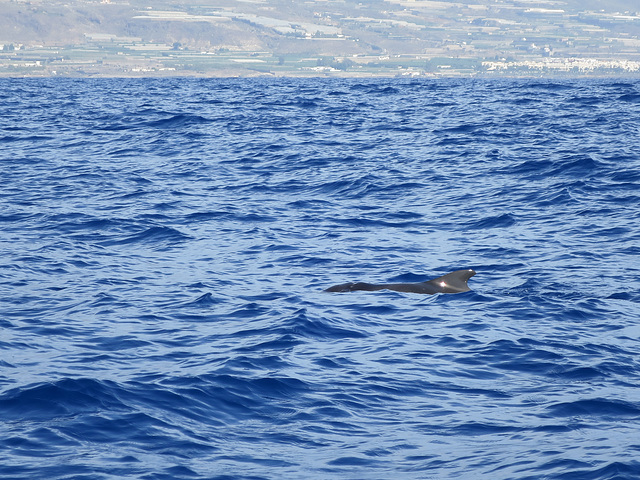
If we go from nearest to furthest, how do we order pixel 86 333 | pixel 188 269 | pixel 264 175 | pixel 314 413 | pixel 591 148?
pixel 314 413 → pixel 86 333 → pixel 188 269 → pixel 264 175 → pixel 591 148

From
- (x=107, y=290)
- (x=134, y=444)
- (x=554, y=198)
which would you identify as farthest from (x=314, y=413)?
(x=554, y=198)

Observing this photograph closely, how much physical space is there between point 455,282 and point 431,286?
0.49m

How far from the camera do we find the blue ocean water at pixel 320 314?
10.8 metres

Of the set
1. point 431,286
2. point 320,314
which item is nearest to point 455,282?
point 431,286

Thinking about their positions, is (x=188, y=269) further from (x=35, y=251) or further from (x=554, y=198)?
(x=554, y=198)

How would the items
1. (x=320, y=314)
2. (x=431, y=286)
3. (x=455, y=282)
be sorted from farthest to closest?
(x=431, y=286), (x=455, y=282), (x=320, y=314)

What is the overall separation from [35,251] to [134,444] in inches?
440

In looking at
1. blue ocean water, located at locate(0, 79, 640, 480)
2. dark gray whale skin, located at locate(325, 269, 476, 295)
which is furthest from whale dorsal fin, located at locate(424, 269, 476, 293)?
blue ocean water, located at locate(0, 79, 640, 480)

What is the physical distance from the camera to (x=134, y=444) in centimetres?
1075

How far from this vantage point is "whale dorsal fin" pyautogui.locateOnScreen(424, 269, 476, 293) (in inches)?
704

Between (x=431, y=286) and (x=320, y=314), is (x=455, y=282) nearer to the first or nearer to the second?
(x=431, y=286)

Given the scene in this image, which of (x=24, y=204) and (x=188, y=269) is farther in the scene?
(x=24, y=204)

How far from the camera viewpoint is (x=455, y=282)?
1795 cm

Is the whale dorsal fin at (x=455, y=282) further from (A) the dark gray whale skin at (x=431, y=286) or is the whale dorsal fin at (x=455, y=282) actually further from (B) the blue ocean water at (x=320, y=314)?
(B) the blue ocean water at (x=320, y=314)
